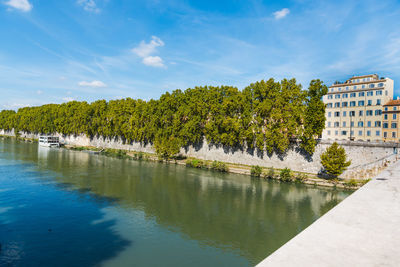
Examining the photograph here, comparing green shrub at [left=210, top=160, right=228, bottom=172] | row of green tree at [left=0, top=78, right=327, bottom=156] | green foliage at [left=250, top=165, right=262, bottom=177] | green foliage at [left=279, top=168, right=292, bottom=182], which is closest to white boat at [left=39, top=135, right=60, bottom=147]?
row of green tree at [left=0, top=78, right=327, bottom=156]

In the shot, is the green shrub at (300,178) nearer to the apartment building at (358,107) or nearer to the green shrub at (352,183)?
the green shrub at (352,183)

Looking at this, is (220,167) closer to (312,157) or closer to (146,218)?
(312,157)

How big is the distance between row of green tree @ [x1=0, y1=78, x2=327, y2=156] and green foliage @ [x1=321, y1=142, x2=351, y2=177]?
3396 millimetres

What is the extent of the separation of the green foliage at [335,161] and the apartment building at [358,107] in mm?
16769

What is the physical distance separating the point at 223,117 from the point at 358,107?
92.5 ft

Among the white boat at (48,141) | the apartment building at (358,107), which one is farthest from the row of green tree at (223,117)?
the apartment building at (358,107)

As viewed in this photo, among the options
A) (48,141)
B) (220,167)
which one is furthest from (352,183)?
(48,141)

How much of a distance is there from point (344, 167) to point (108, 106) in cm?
5523

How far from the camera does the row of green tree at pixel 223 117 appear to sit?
35312 mm

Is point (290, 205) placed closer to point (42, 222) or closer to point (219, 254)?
point (219, 254)

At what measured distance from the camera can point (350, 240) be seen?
418 centimetres

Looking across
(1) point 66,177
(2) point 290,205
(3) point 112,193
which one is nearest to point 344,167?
(2) point 290,205

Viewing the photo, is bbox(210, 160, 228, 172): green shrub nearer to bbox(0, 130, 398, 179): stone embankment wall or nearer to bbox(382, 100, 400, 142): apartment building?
bbox(0, 130, 398, 179): stone embankment wall

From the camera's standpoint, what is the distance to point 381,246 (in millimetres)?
4062
